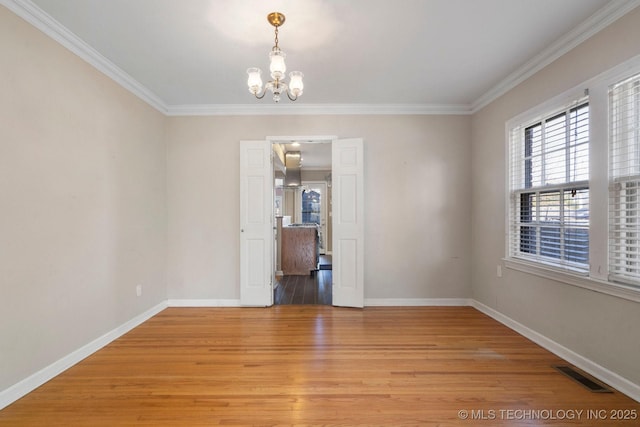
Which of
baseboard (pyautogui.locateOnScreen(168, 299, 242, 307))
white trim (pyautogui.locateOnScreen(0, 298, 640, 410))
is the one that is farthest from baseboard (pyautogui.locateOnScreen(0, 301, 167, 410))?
baseboard (pyautogui.locateOnScreen(168, 299, 242, 307))

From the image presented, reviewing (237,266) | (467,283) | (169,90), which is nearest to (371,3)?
(169,90)

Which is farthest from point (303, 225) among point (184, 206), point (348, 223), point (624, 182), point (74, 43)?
point (624, 182)

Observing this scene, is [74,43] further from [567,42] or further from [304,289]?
[567,42]

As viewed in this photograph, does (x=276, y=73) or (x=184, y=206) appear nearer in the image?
(x=276, y=73)

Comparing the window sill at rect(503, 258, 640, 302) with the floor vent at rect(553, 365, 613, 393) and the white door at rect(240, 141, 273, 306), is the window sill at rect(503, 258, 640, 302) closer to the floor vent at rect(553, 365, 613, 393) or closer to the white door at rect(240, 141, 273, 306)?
the floor vent at rect(553, 365, 613, 393)

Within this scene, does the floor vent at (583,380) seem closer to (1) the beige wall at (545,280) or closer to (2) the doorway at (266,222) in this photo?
(1) the beige wall at (545,280)

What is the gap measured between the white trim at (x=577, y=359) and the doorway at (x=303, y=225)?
6.90ft

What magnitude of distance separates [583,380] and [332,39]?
10.6 ft

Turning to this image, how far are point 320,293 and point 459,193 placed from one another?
8.13ft

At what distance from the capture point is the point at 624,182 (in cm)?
191

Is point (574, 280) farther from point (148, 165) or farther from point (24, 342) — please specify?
point (148, 165)

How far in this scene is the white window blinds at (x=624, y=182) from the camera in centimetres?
185

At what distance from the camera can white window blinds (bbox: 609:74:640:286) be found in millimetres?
1847

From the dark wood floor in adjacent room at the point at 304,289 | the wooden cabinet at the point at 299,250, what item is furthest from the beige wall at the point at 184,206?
the wooden cabinet at the point at 299,250
